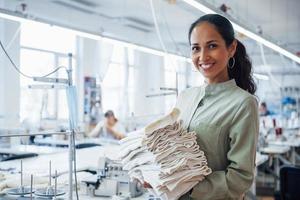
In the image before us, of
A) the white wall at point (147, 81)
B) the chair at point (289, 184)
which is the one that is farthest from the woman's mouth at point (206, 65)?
the white wall at point (147, 81)

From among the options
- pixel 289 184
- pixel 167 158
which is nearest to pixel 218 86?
pixel 167 158

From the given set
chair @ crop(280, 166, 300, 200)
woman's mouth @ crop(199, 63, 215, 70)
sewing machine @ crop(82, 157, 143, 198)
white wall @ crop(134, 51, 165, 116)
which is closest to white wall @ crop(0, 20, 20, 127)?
white wall @ crop(134, 51, 165, 116)

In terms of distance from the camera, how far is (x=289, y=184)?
2961 mm

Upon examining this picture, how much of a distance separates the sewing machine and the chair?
4.25 feet

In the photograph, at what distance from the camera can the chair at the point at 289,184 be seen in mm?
2904

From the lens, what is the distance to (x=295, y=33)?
403 inches

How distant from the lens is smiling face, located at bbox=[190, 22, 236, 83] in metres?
1.27

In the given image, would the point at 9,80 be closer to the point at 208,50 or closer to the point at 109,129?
the point at 109,129

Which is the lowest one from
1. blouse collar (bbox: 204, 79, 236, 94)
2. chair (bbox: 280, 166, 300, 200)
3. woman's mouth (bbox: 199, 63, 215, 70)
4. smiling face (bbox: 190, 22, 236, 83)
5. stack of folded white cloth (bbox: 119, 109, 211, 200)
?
chair (bbox: 280, 166, 300, 200)

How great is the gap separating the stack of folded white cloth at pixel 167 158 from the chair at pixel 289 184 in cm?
188

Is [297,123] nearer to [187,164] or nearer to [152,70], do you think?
[152,70]

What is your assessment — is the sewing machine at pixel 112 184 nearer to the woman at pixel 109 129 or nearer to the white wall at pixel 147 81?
the woman at pixel 109 129

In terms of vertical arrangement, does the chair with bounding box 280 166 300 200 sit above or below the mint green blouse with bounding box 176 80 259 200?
below

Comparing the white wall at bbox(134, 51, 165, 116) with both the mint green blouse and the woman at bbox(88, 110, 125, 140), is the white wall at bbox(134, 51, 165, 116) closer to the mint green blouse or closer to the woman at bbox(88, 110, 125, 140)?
the woman at bbox(88, 110, 125, 140)
